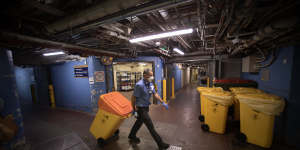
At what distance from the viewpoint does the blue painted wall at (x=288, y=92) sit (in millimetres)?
2215

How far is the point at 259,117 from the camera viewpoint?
2.16 meters

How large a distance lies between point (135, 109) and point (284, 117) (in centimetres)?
364

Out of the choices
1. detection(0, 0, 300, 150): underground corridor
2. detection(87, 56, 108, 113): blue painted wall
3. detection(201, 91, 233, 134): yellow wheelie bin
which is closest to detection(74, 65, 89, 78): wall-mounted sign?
detection(87, 56, 108, 113): blue painted wall

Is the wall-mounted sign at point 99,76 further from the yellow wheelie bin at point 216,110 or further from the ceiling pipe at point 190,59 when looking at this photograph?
the yellow wheelie bin at point 216,110

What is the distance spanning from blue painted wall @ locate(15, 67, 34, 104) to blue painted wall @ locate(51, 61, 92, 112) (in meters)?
2.56

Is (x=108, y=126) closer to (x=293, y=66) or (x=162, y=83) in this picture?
(x=162, y=83)

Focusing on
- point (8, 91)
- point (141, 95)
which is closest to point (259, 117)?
point (141, 95)

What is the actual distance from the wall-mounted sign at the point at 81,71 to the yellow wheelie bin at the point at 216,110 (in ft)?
15.5

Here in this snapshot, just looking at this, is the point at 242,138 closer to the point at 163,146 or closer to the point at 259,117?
the point at 259,117

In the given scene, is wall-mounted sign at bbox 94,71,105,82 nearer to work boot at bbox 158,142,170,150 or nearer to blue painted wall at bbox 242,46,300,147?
work boot at bbox 158,142,170,150

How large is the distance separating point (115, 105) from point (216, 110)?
2628 millimetres

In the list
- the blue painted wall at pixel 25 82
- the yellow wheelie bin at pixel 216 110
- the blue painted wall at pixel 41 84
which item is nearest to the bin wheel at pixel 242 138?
the yellow wheelie bin at pixel 216 110

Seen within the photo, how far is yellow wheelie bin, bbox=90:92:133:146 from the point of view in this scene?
2.19 metres

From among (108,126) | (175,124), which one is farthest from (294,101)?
(108,126)
